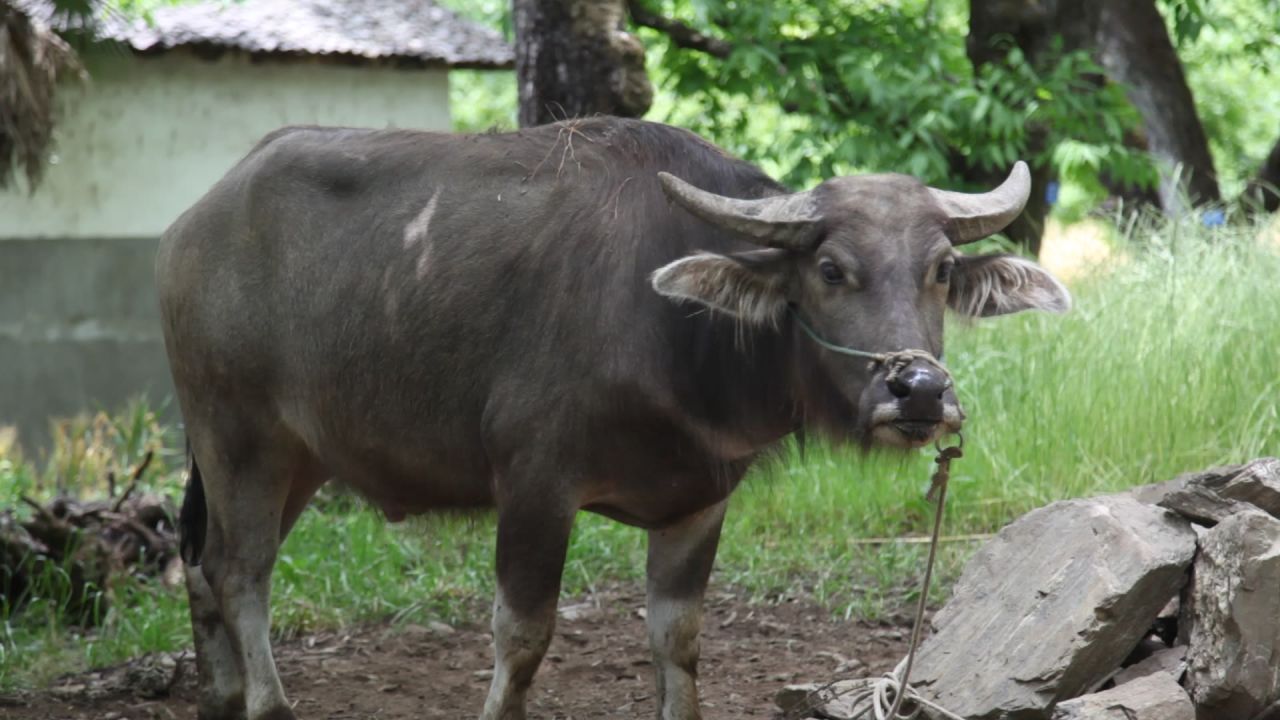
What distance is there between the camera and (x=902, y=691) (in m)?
4.18

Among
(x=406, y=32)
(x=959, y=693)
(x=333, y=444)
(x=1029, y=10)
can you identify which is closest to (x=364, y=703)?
(x=333, y=444)

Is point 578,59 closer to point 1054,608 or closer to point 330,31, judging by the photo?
point 1054,608

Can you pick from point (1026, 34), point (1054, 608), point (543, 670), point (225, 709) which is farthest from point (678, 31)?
point (1054, 608)

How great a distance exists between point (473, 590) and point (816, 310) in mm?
3211

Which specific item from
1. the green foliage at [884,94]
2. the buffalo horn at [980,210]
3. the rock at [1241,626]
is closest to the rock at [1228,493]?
the rock at [1241,626]

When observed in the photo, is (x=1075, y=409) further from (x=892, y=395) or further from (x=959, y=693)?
(x=892, y=395)

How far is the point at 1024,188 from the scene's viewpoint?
4383mm

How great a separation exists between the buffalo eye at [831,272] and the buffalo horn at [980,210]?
37 cm

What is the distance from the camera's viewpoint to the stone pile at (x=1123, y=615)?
12.9ft

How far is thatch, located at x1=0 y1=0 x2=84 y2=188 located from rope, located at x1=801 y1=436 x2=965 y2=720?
7.24 meters

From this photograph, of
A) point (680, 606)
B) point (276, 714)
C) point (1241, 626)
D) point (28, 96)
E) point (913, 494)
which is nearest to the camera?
point (1241, 626)

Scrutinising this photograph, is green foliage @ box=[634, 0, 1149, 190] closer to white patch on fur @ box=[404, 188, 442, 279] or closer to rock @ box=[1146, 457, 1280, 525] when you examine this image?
white patch on fur @ box=[404, 188, 442, 279]

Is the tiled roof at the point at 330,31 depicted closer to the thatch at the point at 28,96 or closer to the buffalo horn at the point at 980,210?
the thatch at the point at 28,96

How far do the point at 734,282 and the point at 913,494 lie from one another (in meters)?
3.36
